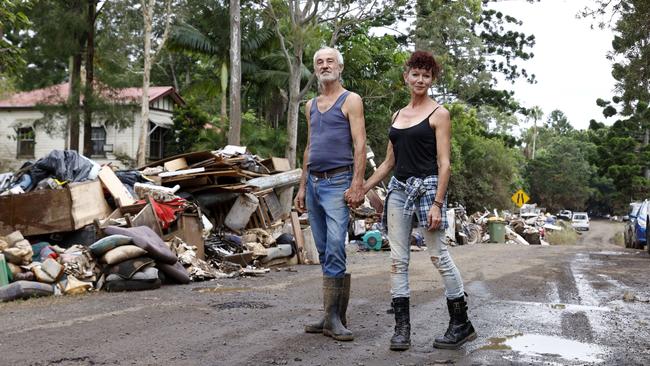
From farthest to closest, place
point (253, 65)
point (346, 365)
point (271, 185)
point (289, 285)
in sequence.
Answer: point (253, 65)
point (271, 185)
point (289, 285)
point (346, 365)

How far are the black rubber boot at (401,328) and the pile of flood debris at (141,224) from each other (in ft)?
14.3

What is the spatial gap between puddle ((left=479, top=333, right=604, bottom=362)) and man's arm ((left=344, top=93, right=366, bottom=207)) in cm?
139

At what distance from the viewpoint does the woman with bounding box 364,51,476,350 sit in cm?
471

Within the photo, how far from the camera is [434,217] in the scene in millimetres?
4645

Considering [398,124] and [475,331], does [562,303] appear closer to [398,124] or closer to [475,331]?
[475,331]

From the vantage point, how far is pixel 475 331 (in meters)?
5.20

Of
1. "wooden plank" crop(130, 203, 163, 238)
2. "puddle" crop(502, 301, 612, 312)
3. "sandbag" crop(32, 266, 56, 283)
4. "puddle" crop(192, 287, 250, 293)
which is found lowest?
"puddle" crop(192, 287, 250, 293)

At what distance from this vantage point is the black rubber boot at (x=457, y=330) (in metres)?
4.66

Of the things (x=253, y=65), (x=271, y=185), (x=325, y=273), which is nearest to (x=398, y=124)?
(x=325, y=273)

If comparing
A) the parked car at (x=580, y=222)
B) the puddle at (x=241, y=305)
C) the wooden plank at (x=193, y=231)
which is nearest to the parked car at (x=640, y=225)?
the wooden plank at (x=193, y=231)

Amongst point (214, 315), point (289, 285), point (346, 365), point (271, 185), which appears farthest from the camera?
point (271, 185)

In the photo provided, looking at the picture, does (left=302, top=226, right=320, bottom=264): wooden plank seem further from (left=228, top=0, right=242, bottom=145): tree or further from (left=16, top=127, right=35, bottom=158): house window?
(left=16, top=127, right=35, bottom=158): house window

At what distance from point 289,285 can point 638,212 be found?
15.8 meters

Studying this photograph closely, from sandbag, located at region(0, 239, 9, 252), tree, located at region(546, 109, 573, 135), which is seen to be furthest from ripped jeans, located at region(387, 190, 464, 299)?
tree, located at region(546, 109, 573, 135)
